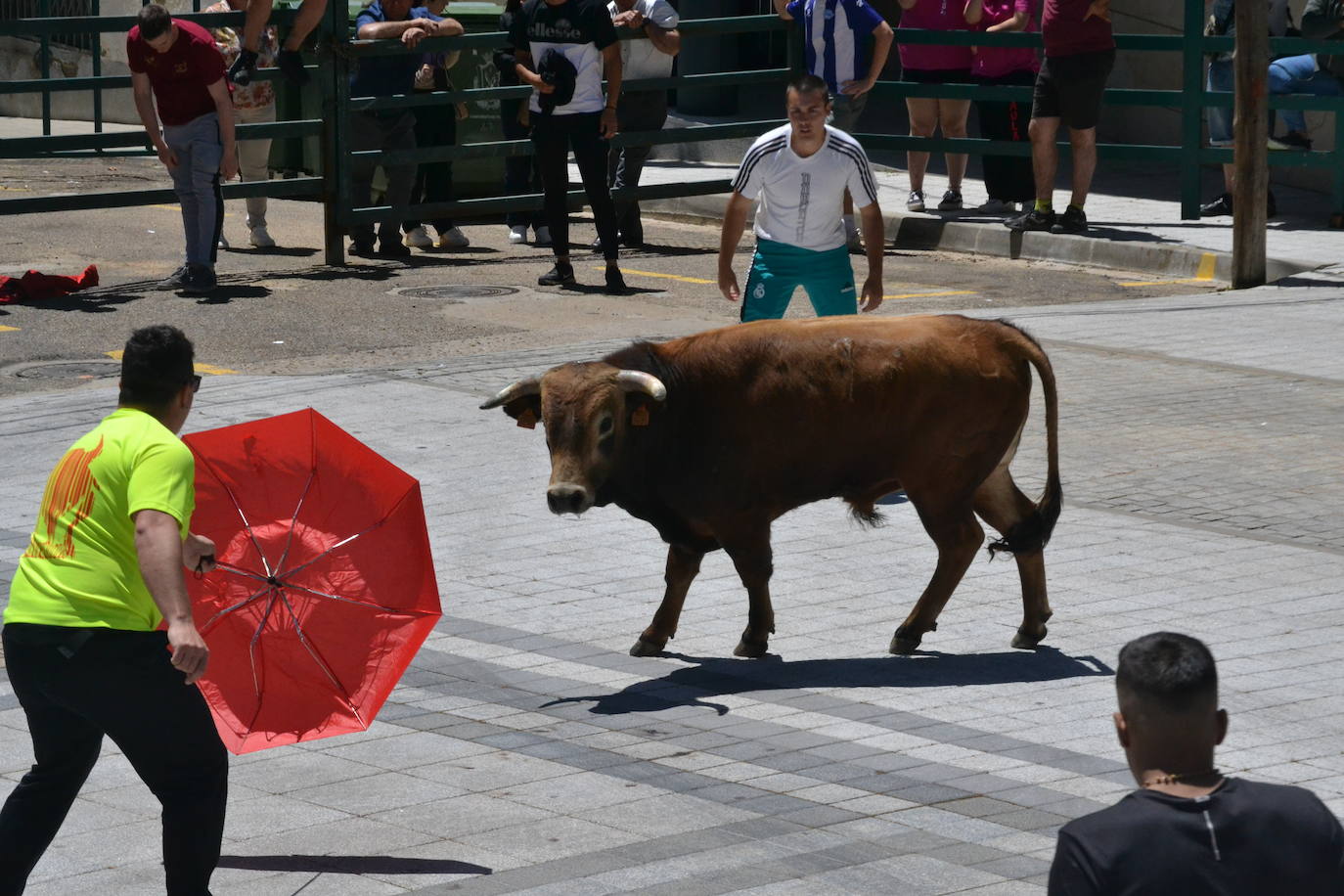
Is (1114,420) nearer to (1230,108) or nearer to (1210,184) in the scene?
(1230,108)

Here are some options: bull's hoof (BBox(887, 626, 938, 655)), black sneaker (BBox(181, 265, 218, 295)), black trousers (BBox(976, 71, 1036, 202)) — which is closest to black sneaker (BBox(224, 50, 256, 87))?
black sneaker (BBox(181, 265, 218, 295))

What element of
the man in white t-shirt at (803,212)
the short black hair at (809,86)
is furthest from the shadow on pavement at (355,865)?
the short black hair at (809,86)

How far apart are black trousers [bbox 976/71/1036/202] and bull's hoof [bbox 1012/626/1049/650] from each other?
11560 millimetres

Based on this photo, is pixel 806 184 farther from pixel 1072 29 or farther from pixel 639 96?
pixel 639 96

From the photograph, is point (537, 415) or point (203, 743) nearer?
point (203, 743)

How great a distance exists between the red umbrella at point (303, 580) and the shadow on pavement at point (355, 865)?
0.32 metres

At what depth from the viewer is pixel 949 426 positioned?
25.6ft

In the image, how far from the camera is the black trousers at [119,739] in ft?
16.6

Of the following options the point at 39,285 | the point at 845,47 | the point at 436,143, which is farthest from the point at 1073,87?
the point at 39,285

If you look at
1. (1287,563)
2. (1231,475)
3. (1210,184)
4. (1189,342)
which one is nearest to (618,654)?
(1287,563)

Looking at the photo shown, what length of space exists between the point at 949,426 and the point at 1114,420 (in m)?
3.98

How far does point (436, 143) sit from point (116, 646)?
1309cm

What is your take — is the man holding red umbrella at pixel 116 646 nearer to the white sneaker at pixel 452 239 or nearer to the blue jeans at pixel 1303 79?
the white sneaker at pixel 452 239

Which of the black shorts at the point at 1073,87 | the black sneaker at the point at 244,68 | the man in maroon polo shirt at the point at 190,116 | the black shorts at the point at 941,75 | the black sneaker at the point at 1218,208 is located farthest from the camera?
the black shorts at the point at 941,75
